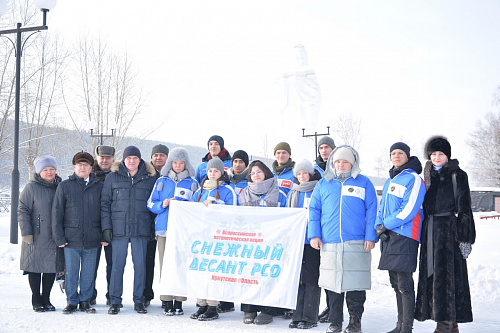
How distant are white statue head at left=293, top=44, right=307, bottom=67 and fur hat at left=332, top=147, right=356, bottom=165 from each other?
1537 cm

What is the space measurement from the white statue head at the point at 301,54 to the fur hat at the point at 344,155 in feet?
50.4

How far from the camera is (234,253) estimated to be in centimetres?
583

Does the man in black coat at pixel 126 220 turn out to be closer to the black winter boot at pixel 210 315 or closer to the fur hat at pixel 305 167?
the black winter boot at pixel 210 315

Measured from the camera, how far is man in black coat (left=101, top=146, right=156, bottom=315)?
20.0 feet

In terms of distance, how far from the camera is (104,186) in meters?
6.21

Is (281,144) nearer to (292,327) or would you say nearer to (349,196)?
(349,196)

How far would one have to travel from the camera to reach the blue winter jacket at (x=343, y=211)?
5.23 m

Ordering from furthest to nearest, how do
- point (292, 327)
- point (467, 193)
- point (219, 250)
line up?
point (219, 250), point (292, 327), point (467, 193)

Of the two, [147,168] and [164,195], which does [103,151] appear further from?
[164,195]

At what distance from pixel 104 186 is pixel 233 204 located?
1704 millimetres

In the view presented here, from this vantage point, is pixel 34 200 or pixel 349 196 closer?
pixel 349 196

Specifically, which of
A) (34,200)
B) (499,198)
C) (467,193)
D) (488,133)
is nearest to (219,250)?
(34,200)

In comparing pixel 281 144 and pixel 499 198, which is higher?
pixel 281 144

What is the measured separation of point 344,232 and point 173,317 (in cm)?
236
